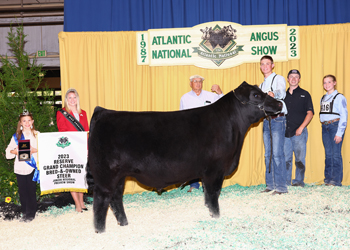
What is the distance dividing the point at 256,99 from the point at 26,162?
2.83 meters

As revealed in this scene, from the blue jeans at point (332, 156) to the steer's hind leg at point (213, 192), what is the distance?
2.52 metres

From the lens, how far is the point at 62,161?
11.4 ft

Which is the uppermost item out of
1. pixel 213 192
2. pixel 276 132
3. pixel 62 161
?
pixel 276 132

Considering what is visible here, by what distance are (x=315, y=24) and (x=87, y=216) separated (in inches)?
190

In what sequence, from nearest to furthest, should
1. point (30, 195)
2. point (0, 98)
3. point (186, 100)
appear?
point (30, 195)
point (0, 98)
point (186, 100)

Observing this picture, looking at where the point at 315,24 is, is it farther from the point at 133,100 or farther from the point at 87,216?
the point at 87,216

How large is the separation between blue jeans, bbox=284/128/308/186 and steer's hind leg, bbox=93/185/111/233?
9.75 ft

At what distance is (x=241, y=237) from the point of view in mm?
2545

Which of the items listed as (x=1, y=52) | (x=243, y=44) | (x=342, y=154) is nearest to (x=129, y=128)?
(x=243, y=44)

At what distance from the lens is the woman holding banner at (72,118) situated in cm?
364

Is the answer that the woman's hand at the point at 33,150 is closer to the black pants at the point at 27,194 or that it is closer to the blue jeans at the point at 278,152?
the black pants at the point at 27,194

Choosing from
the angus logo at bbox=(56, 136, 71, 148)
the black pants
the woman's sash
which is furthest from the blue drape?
the black pants

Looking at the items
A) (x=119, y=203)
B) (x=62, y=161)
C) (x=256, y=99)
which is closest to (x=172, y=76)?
(x=256, y=99)

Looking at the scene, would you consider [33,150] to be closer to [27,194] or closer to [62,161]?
[62,161]
